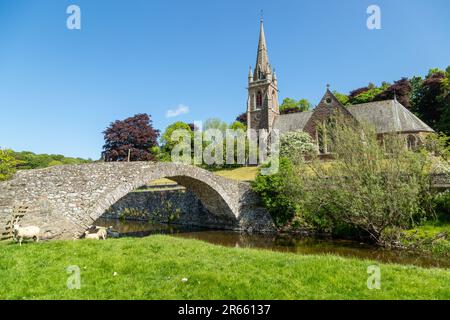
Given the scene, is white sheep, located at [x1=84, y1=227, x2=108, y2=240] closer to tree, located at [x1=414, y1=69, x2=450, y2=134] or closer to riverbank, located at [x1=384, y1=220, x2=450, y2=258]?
riverbank, located at [x1=384, y1=220, x2=450, y2=258]

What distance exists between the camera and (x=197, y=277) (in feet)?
18.5

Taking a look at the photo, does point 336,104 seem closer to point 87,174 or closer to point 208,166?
point 208,166

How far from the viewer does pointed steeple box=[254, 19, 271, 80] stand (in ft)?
152

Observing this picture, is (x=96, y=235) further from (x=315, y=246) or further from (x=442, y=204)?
(x=442, y=204)

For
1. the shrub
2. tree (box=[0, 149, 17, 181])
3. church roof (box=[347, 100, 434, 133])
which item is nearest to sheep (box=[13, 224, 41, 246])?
tree (box=[0, 149, 17, 181])

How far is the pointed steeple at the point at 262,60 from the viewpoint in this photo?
4633 centimetres

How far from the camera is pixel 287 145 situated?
3139 cm

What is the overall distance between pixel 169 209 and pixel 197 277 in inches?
724

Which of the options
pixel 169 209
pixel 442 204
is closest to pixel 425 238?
pixel 442 204

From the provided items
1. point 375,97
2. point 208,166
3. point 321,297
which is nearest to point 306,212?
point 321,297

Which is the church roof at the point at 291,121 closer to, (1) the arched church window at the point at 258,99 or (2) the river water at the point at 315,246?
(1) the arched church window at the point at 258,99

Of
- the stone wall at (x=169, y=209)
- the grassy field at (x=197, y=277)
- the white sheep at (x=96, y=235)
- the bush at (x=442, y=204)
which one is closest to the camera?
the grassy field at (x=197, y=277)

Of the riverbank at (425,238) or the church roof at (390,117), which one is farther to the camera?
the church roof at (390,117)

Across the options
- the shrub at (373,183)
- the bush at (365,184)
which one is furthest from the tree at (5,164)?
the shrub at (373,183)
